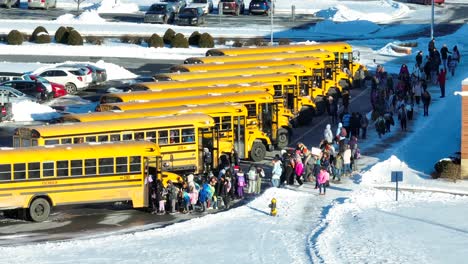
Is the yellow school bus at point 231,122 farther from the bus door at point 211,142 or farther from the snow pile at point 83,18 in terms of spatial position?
the snow pile at point 83,18

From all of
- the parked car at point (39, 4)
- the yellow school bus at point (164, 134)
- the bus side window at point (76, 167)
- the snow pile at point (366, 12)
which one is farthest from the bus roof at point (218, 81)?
the parked car at point (39, 4)

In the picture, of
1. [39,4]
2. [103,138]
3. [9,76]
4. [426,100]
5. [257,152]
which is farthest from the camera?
[39,4]

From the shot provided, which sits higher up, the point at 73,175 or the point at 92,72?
the point at 92,72

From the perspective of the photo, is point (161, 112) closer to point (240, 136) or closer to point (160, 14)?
point (240, 136)

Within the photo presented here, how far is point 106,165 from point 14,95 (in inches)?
731

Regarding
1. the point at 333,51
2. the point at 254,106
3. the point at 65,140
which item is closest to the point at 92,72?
the point at 333,51

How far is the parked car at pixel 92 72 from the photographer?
61.2 meters

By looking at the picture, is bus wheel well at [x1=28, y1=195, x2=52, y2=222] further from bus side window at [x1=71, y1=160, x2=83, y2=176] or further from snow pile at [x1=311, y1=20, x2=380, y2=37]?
snow pile at [x1=311, y1=20, x2=380, y2=37]

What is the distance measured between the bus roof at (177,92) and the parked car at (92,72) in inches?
470

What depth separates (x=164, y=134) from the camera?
140ft

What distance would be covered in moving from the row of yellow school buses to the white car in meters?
5.53

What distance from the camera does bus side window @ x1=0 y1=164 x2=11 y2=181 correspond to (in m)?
37.6

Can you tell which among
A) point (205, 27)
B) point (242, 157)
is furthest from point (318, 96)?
point (205, 27)

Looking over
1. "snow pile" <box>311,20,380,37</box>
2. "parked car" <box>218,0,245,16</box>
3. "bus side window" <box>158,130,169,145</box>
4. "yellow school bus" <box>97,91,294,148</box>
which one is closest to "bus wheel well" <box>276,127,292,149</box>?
"yellow school bus" <box>97,91,294,148</box>
